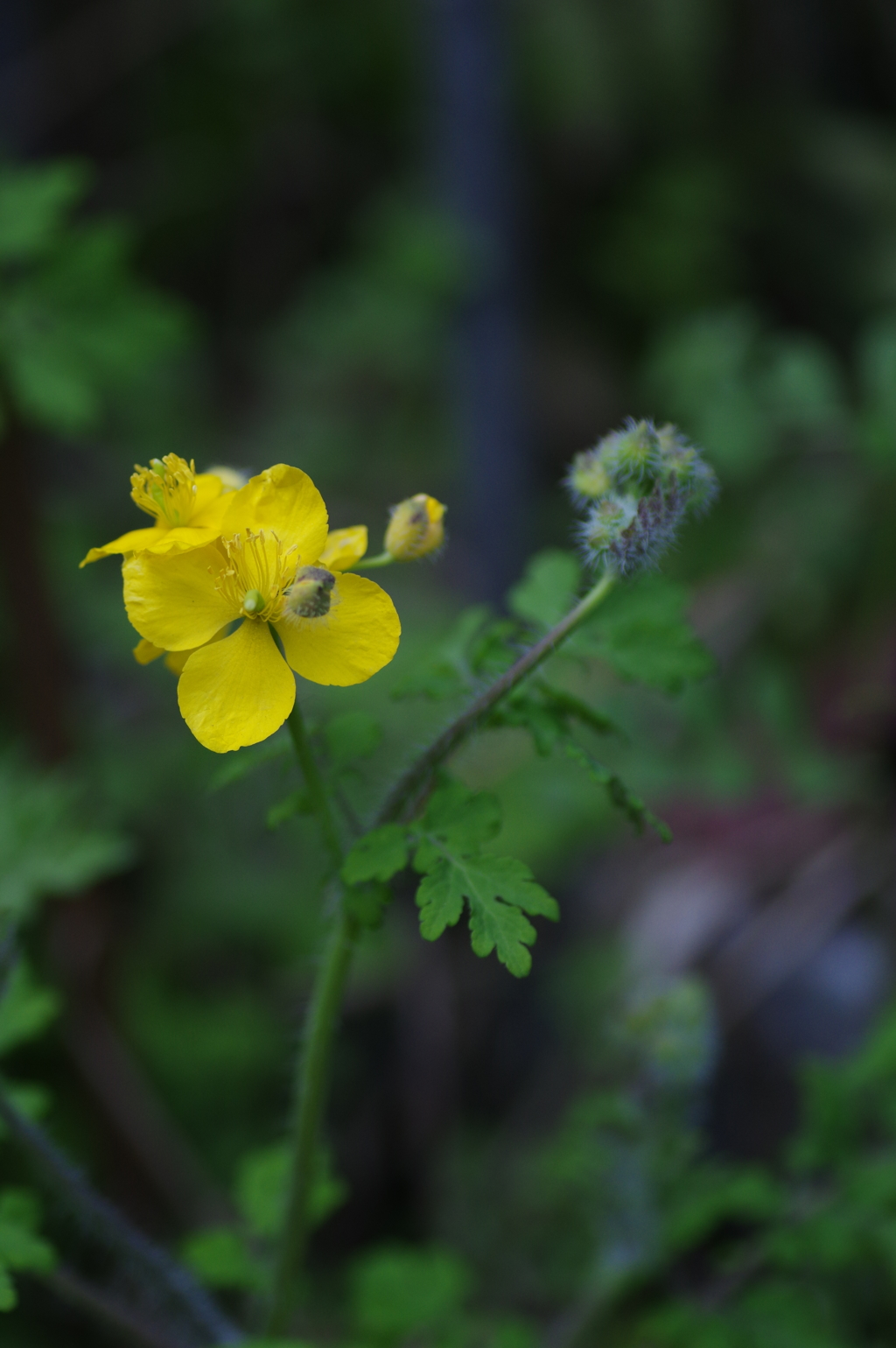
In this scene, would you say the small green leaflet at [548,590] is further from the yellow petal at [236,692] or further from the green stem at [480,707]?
the yellow petal at [236,692]

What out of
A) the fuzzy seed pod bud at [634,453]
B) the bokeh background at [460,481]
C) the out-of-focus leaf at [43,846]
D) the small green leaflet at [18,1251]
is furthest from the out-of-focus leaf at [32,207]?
the small green leaflet at [18,1251]

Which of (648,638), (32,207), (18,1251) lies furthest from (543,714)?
(32,207)

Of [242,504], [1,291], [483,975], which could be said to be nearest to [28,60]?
[1,291]

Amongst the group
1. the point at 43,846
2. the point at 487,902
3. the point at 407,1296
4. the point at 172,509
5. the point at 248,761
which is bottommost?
the point at 407,1296

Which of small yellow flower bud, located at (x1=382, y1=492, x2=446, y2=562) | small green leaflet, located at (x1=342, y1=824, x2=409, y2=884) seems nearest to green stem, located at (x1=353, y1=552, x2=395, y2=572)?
small yellow flower bud, located at (x1=382, y1=492, x2=446, y2=562)

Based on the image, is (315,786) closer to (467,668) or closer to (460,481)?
(467,668)

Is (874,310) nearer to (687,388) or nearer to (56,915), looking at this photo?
(687,388)

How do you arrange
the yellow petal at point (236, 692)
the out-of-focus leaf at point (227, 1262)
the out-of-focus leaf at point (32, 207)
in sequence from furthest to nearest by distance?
the out-of-focus leaf at point (32, 207) < the out-of-focus leaf at point (227, 1262) < the yellow petal at point (236, 692)
